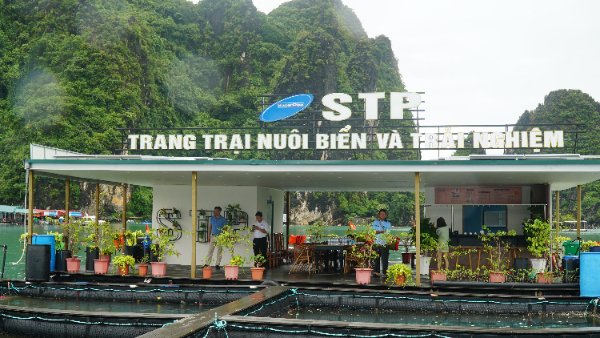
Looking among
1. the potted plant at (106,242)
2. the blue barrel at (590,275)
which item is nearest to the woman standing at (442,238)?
the blue barrel at (590,275)

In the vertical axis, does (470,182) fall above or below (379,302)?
above

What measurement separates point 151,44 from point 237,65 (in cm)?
1586

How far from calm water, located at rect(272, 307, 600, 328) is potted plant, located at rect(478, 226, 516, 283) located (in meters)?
1.33

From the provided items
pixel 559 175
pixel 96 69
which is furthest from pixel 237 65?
pixel 559 175

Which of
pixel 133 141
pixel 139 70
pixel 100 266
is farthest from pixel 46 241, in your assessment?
pixel 139 70

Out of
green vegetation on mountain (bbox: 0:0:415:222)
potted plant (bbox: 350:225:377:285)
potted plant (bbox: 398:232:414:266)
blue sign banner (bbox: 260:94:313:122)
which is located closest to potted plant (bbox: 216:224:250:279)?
potted plant (bbox: 350:225:377:285)

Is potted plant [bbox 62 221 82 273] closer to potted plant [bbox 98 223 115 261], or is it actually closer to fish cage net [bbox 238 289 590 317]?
potted plant [bbox 98 223 115 261]

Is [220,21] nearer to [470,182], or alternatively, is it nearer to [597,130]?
[597,130]

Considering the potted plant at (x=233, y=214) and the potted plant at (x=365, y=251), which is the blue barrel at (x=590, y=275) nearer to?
the potted plant at (x=365, y=251)

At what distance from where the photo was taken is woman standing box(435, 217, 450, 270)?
45.2ft

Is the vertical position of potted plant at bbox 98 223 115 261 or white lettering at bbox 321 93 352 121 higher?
white lettering at bbox 321 93 352 121

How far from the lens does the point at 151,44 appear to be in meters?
74.1

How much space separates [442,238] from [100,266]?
7.11m

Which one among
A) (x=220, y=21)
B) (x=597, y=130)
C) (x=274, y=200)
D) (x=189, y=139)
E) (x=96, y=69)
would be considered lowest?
(x=274, y=200)
